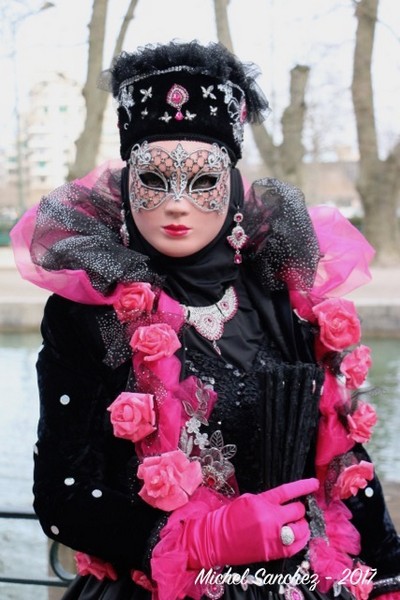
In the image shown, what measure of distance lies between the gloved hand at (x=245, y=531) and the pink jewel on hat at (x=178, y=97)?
0.76m

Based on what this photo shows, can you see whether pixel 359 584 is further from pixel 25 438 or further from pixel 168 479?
pixel 25 438

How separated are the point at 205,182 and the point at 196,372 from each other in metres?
0.39

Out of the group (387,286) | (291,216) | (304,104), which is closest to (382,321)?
(387,286)

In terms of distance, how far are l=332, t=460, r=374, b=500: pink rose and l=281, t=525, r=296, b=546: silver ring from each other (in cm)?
26

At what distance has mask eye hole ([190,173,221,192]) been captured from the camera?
175 centimetres

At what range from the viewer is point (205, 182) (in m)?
1.78

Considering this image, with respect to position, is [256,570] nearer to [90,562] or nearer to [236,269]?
[90,562]

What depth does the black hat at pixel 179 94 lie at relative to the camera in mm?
1754

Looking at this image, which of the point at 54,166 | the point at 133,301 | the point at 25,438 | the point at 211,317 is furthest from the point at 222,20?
the point at 54,166

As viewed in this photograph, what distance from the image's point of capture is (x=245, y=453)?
169 cm

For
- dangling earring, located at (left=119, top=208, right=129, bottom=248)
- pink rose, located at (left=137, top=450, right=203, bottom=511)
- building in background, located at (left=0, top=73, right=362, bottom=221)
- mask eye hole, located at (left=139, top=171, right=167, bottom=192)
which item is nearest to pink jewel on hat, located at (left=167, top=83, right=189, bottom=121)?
mask eye hole, located at (left=139, top=171, right=167, bottom=192)

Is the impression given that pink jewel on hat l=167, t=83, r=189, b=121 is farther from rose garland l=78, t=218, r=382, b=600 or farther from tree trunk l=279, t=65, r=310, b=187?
tree trunk l=279, t=65, r=310, b=187

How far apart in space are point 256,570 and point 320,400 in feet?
1.18

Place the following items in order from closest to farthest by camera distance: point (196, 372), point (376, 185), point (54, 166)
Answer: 1. point (196, 372)
2. point (376, 185)
3. point (54, 166)
